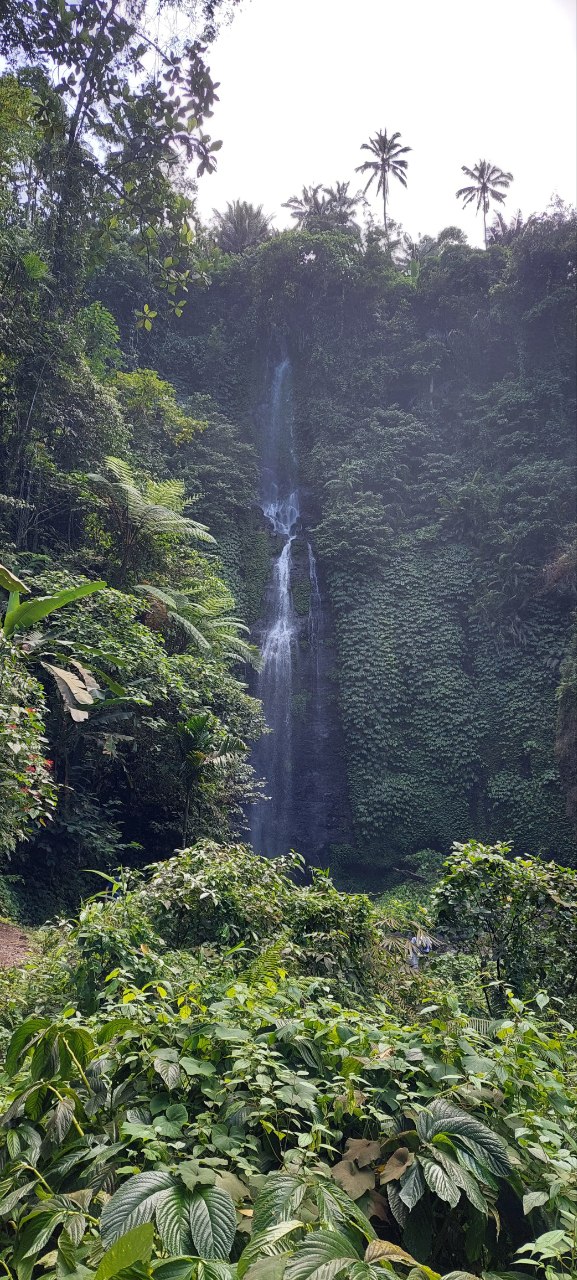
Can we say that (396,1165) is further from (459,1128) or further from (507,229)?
(507,229)

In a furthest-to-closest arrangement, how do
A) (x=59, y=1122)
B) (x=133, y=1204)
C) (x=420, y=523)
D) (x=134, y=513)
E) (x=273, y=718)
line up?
(x=420, y=523) → (x=273, y=718) → (x=134, y=513) → (x=59, y=1122) → (x=133, y=1204)

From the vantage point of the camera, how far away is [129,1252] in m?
0.88

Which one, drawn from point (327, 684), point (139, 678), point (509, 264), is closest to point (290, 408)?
point (509, 264)

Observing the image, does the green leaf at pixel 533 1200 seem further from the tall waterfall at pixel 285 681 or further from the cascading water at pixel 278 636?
the tall waterfall at pixel 285 681

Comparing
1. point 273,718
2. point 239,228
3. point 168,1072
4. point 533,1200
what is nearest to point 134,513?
point 273,718

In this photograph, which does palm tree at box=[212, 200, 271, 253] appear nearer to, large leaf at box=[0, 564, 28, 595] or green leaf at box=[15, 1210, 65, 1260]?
large leaf at box=[0, 564, 28, 595]

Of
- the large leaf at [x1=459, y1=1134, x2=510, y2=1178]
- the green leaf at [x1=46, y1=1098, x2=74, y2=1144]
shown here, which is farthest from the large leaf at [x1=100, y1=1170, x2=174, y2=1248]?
the large leaf at [x1=459, y1=1134, x2=510, y2=1178]

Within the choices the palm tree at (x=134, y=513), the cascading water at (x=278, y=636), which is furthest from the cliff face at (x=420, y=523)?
the palm tree at (x=134, y=513)

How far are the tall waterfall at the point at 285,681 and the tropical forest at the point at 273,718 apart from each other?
94 mm

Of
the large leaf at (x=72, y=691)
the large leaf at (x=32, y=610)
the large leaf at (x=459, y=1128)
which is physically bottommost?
the large leaf at (x=459, y=1128)

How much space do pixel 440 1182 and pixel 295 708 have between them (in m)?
15.3

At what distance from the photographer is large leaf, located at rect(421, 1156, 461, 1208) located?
3.91ft

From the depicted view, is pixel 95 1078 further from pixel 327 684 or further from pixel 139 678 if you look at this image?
pixel 327 684

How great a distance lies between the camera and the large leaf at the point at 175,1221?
1.04m
